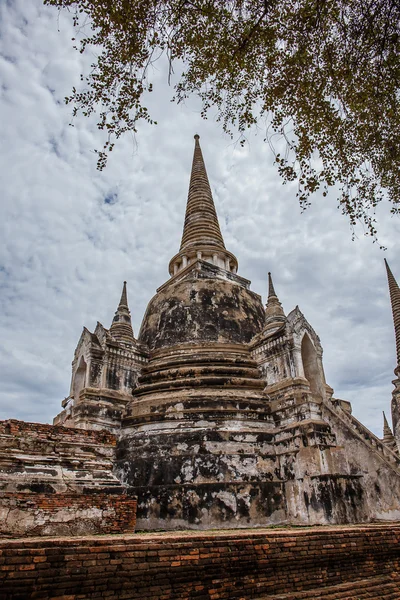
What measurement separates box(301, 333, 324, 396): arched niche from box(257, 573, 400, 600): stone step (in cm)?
781

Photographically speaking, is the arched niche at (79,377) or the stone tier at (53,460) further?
the arched niche at (79,377)

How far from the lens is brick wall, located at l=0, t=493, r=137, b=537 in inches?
258

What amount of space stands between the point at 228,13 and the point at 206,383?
940 centimetres

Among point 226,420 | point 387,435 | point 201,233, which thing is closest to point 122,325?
point 201,233

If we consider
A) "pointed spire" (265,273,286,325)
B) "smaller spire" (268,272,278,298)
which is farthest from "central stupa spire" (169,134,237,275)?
"pointed spire" (265,273,286,325)

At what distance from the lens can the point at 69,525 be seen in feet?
22.5

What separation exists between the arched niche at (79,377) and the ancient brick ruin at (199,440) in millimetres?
46

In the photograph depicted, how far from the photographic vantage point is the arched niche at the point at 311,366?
1393 centimetres

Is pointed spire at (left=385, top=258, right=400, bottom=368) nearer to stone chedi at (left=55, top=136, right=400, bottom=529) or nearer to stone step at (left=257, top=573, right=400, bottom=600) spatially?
stone chedi at (left=55, top=136, right=400, bottom=529)

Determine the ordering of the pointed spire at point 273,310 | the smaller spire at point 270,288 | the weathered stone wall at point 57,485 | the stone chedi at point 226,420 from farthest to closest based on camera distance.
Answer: the smaller spire at point 270,288
the pointed spire at point 273,310
the stone chedi at point 226,420
the weathered stone wall at point 57,485

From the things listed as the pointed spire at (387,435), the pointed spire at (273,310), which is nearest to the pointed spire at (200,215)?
the pointed spire at (273,310)

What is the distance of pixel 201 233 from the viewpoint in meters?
21.0

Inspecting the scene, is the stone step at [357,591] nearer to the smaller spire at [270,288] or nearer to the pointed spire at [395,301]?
the smaller spire at [270,288]

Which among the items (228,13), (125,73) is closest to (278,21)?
(228,13)
